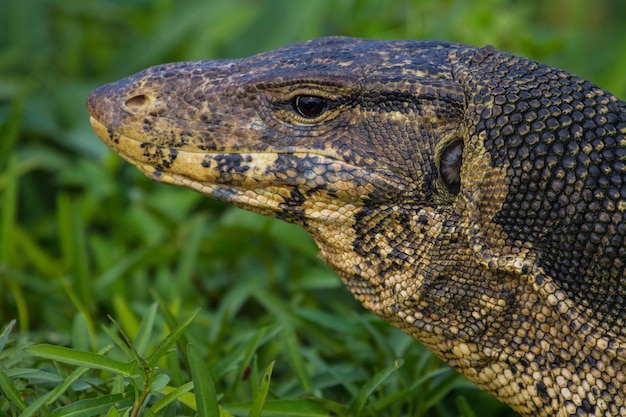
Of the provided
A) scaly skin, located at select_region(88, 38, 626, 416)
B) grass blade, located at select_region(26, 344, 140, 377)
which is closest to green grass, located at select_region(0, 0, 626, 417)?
grass blade, located at select_region(26, 344, 140, 377)

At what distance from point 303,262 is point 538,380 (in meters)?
1.91

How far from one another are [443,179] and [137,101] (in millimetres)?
1027

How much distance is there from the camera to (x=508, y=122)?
2.73 meters

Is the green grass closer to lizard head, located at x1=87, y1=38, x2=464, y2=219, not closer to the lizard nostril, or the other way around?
lizard head, located at x1=87, y1=38, x2=464, y2=219

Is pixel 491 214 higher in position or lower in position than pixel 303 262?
higher

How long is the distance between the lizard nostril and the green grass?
0.70 meters

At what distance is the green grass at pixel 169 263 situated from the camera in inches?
117

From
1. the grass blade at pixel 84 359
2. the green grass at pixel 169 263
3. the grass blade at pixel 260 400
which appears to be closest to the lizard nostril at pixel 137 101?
the green grass at pixel 169 263

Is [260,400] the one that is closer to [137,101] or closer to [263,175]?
[263,175]

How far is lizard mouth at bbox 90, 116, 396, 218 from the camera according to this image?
2.82 m

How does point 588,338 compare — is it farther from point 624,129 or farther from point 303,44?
point 303,44

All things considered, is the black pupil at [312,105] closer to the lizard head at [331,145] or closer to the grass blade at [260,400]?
the lizard head at [331,145]

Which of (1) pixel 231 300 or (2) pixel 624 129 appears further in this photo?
(1) pixel 231 300

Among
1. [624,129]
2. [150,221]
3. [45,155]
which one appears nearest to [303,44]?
[624,129]
